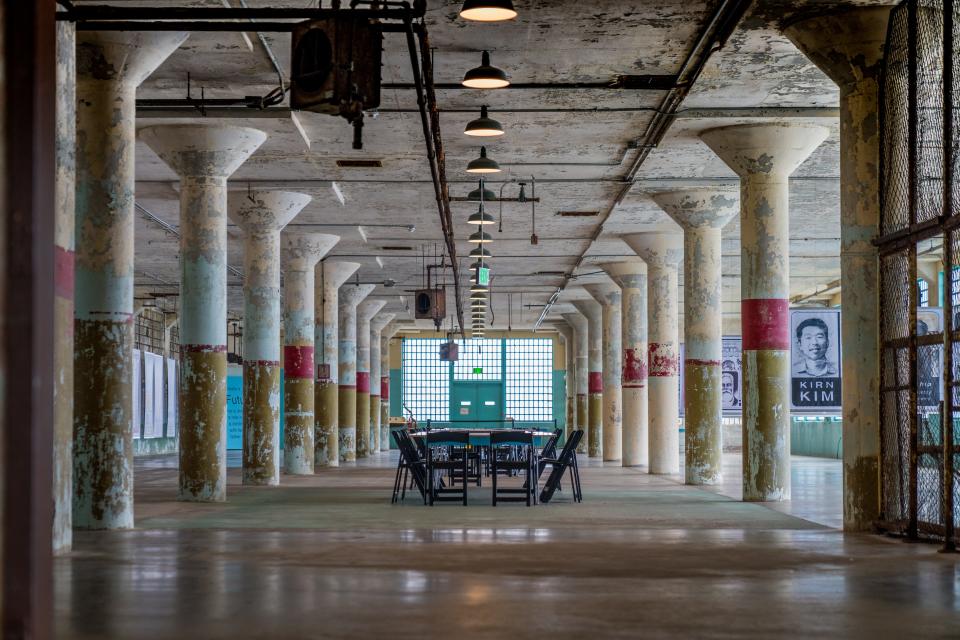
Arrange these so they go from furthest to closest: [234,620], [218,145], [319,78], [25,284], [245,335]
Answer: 1. [245,335]
2. [218,145]
3. [319,78]
4. [234,620]
5. [25,284]

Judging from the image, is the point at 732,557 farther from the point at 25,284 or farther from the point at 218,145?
the point at 218,145

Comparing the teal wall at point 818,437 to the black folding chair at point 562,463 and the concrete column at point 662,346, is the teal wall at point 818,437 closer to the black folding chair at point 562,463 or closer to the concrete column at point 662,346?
the concrete column at point 662,346

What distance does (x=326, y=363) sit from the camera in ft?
94.4

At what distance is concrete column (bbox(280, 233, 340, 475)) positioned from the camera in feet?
78.0

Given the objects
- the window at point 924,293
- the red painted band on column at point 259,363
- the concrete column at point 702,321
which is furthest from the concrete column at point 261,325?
the window at point 924,293

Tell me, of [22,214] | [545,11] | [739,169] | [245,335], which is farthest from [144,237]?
[22,214]

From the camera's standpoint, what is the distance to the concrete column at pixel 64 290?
9461 millimetres

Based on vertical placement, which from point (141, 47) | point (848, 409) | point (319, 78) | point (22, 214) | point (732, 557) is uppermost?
point (141, 47)

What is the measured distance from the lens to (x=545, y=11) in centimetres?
1170

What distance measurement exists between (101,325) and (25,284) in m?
9.20

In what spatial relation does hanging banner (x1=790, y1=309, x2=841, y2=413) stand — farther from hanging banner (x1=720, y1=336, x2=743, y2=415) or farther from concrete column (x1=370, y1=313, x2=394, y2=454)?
concrete column (x1=370, y1=313, x2=394, y2=454)

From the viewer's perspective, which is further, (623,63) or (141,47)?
(623,63)

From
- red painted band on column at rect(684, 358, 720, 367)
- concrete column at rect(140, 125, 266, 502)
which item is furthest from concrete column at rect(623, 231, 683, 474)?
concrete column at rect(140, 125, 266, 502)

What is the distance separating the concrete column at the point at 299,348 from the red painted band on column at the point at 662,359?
22.3ft
